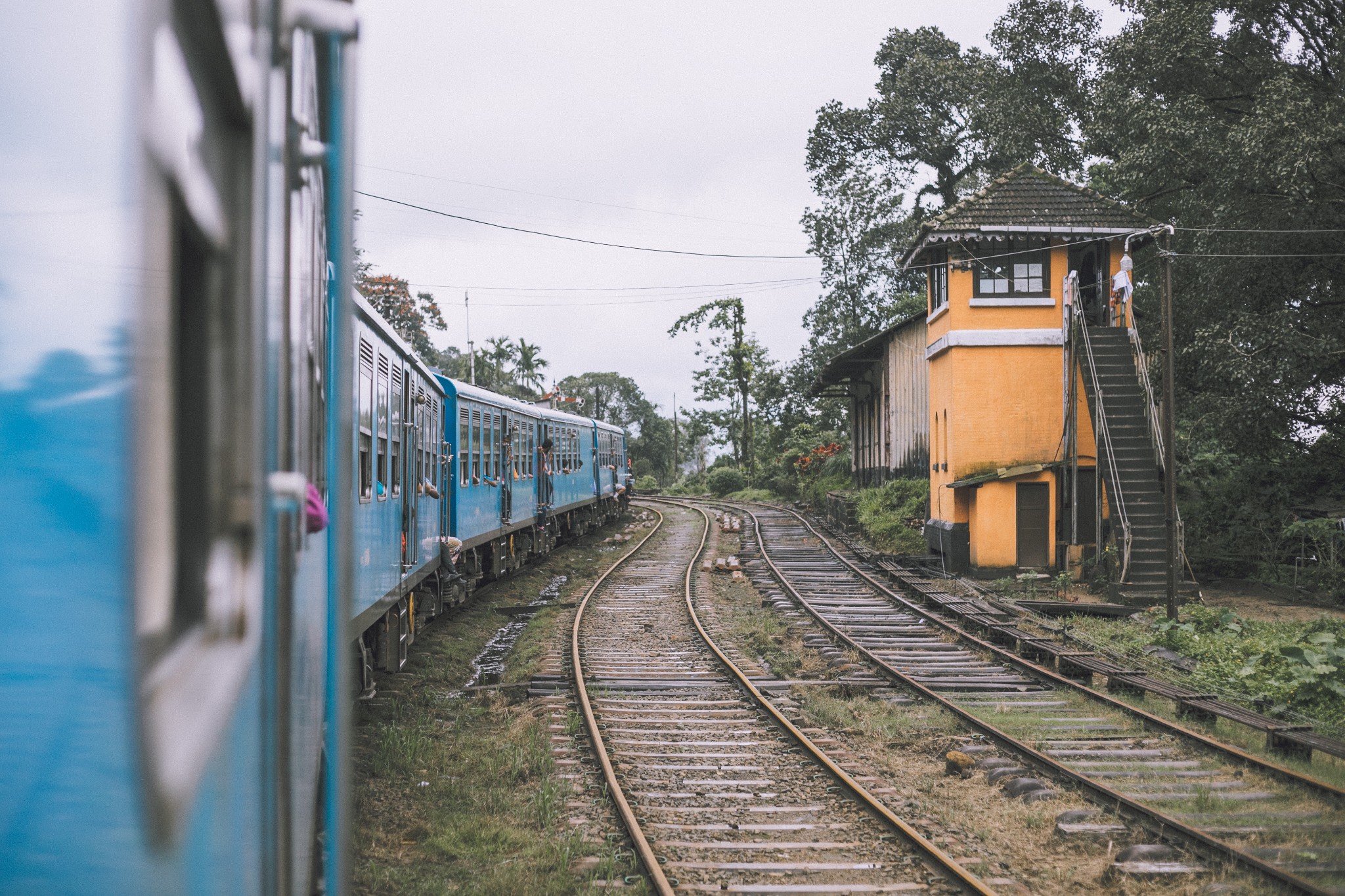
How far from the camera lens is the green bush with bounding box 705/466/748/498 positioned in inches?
1780

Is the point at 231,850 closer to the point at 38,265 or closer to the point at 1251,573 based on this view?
the point at 38,265

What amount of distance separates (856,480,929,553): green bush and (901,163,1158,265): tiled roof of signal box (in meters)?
6.00

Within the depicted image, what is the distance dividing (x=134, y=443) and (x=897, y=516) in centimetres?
2192

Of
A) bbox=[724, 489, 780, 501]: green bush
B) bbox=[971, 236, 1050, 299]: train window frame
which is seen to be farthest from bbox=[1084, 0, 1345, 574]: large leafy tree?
bbox=[724, 489, 780, 501]: green bush

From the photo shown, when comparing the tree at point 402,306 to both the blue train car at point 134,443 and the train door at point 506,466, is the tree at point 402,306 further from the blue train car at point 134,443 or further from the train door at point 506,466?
the blue train car at point 134,443

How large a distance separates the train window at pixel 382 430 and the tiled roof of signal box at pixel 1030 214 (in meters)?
12.6

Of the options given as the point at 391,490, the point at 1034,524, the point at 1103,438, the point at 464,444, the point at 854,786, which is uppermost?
the point at 1103,438

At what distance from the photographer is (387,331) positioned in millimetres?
7484

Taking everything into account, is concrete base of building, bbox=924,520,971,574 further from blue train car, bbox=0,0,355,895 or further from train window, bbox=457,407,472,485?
blue train car, bbox=0,0,355,895

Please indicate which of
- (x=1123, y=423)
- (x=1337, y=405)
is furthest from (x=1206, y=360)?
(x=1337, y=405)

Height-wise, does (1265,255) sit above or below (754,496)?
above

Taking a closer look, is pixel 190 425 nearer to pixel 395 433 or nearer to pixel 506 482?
pixel 395 433

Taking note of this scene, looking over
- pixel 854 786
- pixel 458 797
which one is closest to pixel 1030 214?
pixel 854 786

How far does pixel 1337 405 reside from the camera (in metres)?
17.2
